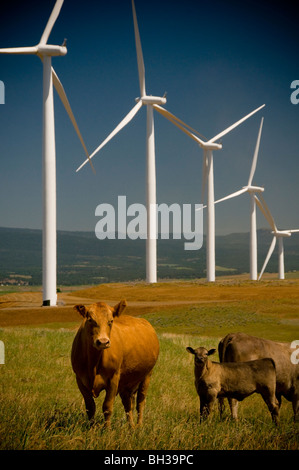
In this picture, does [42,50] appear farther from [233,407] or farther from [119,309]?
[119,309]

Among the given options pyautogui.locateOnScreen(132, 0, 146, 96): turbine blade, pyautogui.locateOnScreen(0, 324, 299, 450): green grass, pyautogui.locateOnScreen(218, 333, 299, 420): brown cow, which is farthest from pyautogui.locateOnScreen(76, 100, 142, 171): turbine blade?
pyautogui.locateOnScreen(218, 333, 299, 420): brown cow

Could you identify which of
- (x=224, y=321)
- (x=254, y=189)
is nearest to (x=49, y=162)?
(x=224, y=321)

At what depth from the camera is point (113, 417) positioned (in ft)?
43.3

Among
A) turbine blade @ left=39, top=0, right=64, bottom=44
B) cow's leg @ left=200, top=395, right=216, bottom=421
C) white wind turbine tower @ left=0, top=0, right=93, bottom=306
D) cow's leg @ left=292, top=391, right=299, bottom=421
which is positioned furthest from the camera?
turbine blade @ left=39, top=0, right=64, bottom=44

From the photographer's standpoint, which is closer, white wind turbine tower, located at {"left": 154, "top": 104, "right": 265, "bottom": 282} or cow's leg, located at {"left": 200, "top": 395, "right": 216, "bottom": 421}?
cow's leg, located at {"left": 200, "top": 395, "right": 216, "bottom": 421}

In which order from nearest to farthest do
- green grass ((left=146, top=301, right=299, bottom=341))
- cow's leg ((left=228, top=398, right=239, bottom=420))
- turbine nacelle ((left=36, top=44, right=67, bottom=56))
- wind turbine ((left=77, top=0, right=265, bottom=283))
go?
1. cow's leg ((left=228, top=398, right=239, bottom=420))
2. green grass ((left=146, top=301, right=299, bottom=341))
3. turbine nacelle ((left=36, top=44, right=67, bottom=56))
4. wind turbine ((left=77, top=0, right=265, bottom=283))

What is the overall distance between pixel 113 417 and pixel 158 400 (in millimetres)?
4143

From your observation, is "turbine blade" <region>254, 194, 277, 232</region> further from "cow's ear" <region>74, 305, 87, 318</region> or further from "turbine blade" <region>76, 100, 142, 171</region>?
"cow's ear" <region>74, 305, 87, 318</region>

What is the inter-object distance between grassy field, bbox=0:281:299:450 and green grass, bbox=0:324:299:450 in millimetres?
26

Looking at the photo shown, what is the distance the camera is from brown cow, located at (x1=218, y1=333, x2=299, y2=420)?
1471 cm

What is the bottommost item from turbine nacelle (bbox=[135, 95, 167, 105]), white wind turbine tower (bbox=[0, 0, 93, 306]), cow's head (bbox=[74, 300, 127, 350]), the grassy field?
the grassy field

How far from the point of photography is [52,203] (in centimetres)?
Result: 5106

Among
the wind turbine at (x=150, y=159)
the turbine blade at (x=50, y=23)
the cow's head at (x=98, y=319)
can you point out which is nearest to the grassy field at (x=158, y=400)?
the cow's head at (x=98, y=319)
